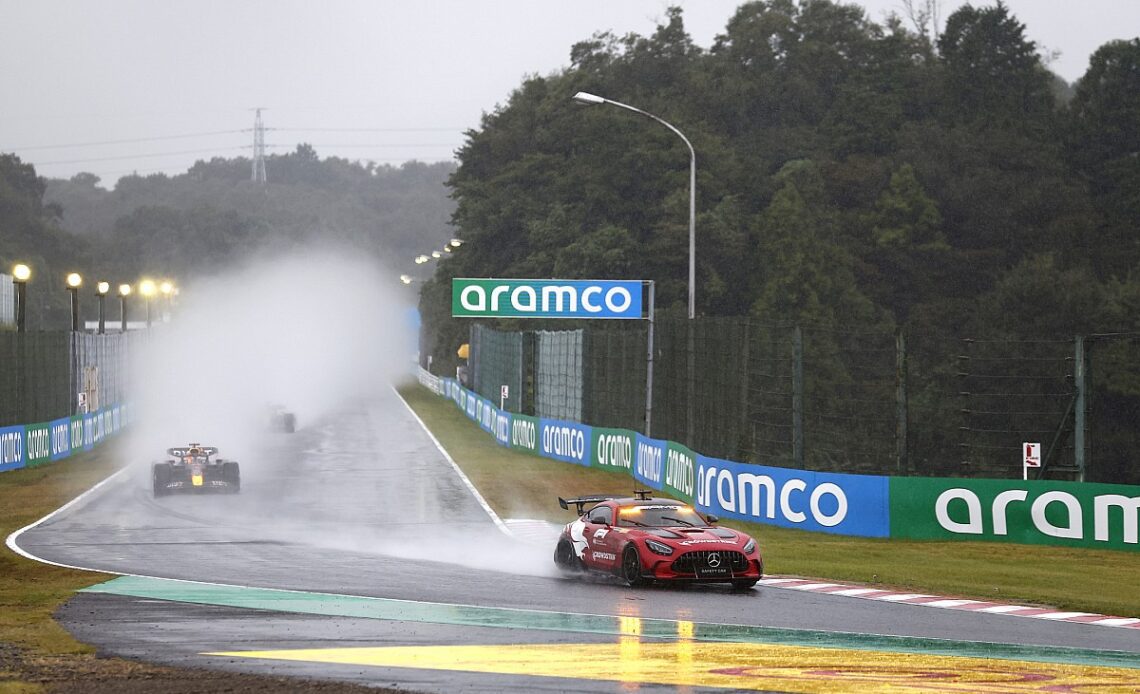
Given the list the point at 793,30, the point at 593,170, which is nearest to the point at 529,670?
the point at 593,170

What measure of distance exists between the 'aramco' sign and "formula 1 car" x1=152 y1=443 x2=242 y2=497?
28.6ft

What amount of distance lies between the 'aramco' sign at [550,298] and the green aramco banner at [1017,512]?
1681cm

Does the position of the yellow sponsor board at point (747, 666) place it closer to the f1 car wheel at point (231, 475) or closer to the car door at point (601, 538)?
the car door at point (601, 538)

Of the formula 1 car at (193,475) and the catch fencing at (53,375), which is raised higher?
the catch fencing at (53,375)

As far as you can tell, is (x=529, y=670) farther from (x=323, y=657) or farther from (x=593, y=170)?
(x=593, y=170)

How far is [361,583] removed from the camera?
849 inches

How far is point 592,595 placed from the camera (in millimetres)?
20328

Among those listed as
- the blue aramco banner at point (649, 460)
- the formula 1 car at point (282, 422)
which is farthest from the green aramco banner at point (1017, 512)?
the formula 1 car at point (282, 422)

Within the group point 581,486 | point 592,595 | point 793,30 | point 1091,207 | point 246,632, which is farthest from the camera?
point 793,30

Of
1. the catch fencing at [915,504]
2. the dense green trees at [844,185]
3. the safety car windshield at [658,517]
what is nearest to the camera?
the safety car windshield at [658,517]

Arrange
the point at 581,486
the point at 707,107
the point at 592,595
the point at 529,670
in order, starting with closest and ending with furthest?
the point at 529,670 → the point at 592,595 → the point at 581,486 → the point at 707,107

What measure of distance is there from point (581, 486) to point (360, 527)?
1088cm

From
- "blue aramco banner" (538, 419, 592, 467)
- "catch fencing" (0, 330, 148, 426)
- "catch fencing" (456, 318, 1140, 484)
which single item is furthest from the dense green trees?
"blue aramco banner" (538, 419, 592, 467)

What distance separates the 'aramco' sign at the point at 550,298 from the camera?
44438 mm
